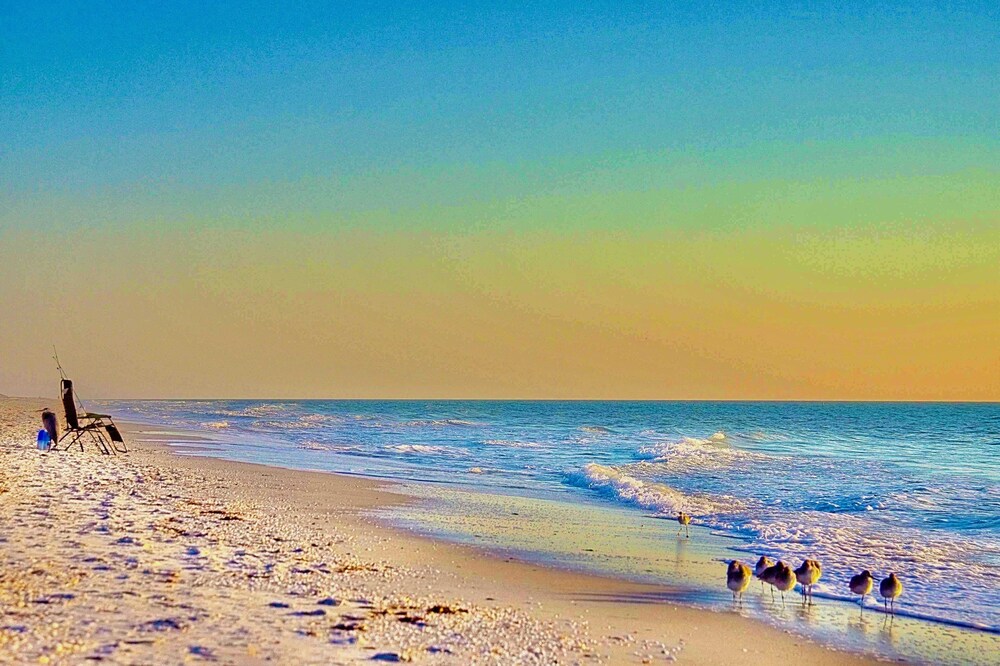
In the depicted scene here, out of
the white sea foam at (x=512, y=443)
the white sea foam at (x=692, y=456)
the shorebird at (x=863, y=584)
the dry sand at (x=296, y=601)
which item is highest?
the white sea foam at (x=692, y=456)

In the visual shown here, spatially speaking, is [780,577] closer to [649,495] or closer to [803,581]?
[803,581]

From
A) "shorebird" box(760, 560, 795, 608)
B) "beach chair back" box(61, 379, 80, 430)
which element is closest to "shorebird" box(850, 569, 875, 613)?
"shorebird" box(760, 560, 795, 608)

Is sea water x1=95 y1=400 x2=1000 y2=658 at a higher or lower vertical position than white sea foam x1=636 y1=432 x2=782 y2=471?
lower

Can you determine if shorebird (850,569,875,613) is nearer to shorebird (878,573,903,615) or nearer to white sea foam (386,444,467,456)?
shorebird (878,573,903,615)

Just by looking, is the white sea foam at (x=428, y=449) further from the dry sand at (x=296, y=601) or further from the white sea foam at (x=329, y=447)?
the dry sand at (x=296, y=601)

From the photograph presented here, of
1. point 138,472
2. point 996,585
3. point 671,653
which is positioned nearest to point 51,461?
point 138,472

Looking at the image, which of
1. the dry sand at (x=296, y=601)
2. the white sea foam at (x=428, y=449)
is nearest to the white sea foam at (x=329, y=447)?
the white sea foam at (x=428, y=449)

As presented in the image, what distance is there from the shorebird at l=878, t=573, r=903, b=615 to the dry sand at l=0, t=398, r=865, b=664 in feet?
5.45

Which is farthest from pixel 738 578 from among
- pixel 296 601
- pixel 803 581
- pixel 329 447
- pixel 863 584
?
pixel 329 447

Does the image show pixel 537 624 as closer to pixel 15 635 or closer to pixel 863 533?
pixel 15 635

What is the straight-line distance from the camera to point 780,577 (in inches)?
384

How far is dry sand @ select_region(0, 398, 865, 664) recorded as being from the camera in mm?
6570

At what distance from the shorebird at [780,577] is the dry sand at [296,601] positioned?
97 centimetres

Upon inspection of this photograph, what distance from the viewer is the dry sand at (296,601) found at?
Result: 657 centimetres
